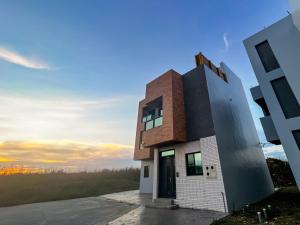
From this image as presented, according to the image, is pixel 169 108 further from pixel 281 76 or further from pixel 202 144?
pixel 281 76

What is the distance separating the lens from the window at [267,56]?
10836mm

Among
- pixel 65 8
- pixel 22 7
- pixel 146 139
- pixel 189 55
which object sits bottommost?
pixel 146 139

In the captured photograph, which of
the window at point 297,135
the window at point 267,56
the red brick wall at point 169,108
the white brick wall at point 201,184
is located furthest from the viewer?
the red brick wall at point 169,108

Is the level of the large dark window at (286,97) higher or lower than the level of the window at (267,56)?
lower

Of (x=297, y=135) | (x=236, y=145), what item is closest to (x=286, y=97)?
(x=297, y=135)

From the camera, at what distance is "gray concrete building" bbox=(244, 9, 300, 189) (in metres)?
9.11

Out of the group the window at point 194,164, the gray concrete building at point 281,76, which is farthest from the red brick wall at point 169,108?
the gray concrete building at point 281,76

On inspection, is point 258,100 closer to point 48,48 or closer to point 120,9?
point 120,9

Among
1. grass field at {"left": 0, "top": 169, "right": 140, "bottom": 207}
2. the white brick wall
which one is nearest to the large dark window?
the white brick wall

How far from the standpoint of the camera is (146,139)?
13.5 metres

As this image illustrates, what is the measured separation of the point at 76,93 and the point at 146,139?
20.1 ft

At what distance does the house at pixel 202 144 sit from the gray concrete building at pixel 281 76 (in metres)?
2.81

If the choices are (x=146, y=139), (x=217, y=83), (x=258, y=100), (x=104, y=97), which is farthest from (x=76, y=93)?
(x=258, y=100)

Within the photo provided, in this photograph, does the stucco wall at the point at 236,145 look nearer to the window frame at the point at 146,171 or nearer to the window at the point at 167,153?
the window at the point at 167,153
